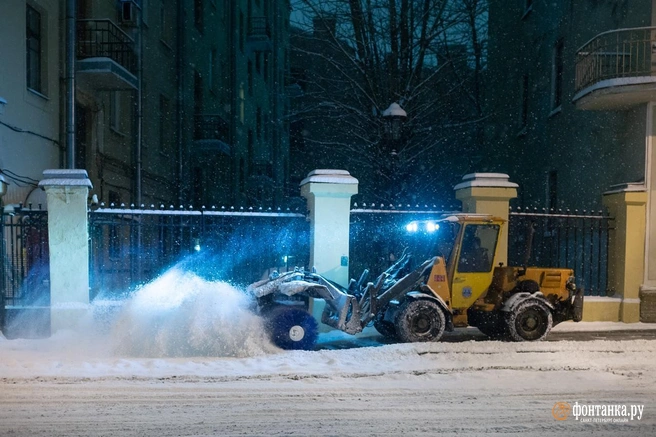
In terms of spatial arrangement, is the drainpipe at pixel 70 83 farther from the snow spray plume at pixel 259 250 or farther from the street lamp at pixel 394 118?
the street lamp at pixel 394 118

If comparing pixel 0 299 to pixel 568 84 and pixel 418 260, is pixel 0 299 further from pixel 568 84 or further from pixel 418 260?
pixel 568 84

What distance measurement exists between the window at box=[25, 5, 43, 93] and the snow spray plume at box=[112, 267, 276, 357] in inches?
280

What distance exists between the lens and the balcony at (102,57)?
15.0m

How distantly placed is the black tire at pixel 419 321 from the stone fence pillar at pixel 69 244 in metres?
5.26

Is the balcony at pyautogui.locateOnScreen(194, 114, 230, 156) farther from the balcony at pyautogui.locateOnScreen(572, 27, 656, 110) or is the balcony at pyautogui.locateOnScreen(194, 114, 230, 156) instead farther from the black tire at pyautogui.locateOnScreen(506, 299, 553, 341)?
the black tire at pyautogui.locateOnScreen(506, 299, 553, 341)

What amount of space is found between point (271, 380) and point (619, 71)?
439 inches

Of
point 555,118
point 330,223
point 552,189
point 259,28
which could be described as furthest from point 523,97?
point 259,28

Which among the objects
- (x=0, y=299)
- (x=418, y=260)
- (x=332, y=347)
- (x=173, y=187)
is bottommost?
(x=332, y=347)

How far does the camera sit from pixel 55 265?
10.2 metres

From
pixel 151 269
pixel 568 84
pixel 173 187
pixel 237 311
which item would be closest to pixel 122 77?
pixel 151 269

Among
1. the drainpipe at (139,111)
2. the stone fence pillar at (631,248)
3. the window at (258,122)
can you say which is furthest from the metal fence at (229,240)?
the window at (258,122)

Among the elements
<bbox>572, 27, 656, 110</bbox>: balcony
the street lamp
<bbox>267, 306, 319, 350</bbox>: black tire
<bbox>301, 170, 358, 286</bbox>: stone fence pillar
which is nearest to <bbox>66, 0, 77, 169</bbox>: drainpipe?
<bbox>301, 170, 358, 286</bbox>: stone fence pillar

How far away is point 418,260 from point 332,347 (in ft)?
7.28

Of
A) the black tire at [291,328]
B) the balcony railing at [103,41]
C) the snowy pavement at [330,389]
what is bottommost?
the snowy pavement at [330,389]
